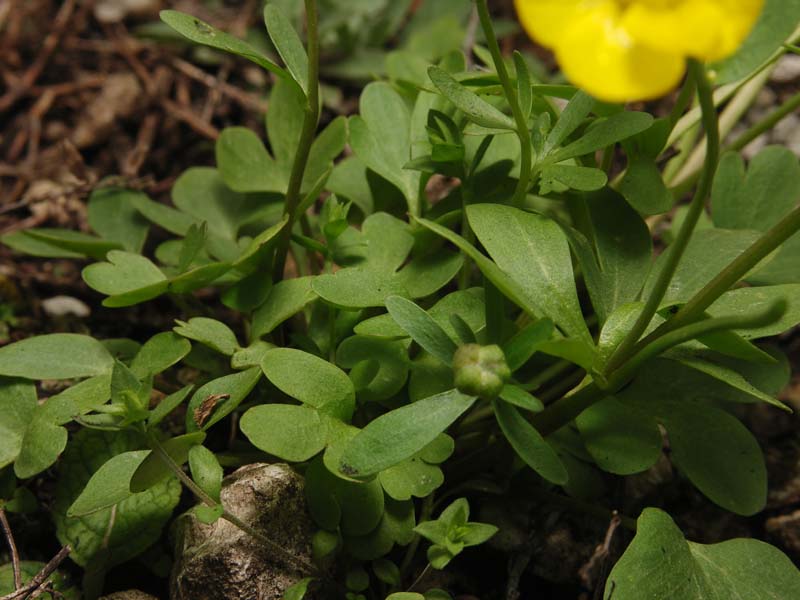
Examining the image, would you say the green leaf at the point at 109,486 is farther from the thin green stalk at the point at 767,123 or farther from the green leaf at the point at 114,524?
the thin green stalk at the point at 767,123

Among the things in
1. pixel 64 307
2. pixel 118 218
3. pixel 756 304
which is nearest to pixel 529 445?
pixel 756 304

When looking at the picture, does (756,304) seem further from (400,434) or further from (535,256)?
(400,434)

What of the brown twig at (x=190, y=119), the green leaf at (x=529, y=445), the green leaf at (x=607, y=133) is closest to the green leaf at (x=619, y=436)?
the green leaf at (x=529, y=445)

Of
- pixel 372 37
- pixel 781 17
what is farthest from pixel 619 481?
pixel 372 37

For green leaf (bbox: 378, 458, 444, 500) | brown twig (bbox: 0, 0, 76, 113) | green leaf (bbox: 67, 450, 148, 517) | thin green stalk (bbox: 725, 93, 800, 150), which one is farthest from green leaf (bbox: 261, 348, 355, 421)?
brown twig (bbox: 0, 0, 76, 113)

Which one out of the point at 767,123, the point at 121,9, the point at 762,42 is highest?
the point at 762,42

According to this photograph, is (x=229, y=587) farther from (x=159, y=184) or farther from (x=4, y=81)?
(x=4, y=81)
